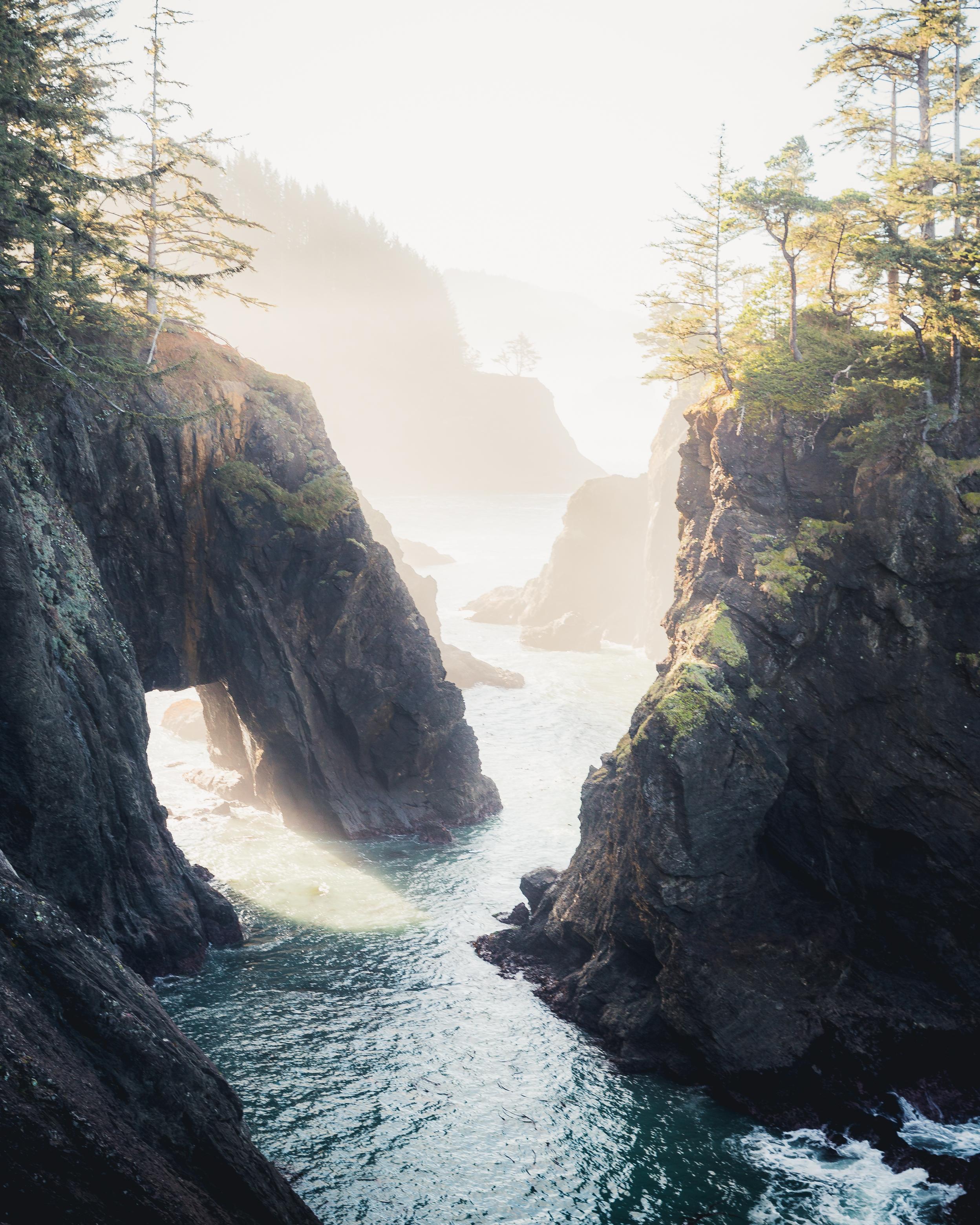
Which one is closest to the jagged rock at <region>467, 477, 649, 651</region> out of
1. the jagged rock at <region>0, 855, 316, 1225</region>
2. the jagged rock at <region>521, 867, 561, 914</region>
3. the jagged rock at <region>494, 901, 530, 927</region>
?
the jagged rock at <region>521, 867, 561, 914</region>

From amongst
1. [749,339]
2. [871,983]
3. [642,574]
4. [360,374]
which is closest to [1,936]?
[871,983]

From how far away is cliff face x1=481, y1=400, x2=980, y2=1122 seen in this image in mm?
20953

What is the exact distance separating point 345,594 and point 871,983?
2544 cm

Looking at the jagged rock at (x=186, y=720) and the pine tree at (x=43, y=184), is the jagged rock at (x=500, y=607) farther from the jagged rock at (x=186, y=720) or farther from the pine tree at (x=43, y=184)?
the pine tree at (x=43, y=184)

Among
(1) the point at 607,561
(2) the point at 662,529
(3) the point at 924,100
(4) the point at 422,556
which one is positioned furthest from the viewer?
(4) the point at 422,556

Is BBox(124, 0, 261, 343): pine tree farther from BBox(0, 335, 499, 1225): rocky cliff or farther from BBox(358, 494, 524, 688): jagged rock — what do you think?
BBox(358, 494, 524, 688): jagged rock

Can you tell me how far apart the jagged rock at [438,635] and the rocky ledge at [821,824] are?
34.0 metres

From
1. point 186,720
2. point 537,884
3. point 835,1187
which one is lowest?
point 835,1187

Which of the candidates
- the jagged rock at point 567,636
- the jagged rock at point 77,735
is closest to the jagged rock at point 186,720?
the jagged rock at point 77,735

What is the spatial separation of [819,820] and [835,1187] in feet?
28.3

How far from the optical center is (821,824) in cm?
2323

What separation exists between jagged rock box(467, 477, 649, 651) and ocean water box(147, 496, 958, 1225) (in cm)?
5032

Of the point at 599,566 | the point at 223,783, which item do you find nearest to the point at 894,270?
the point at 223,783

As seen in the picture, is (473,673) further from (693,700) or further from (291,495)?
(693,700)
